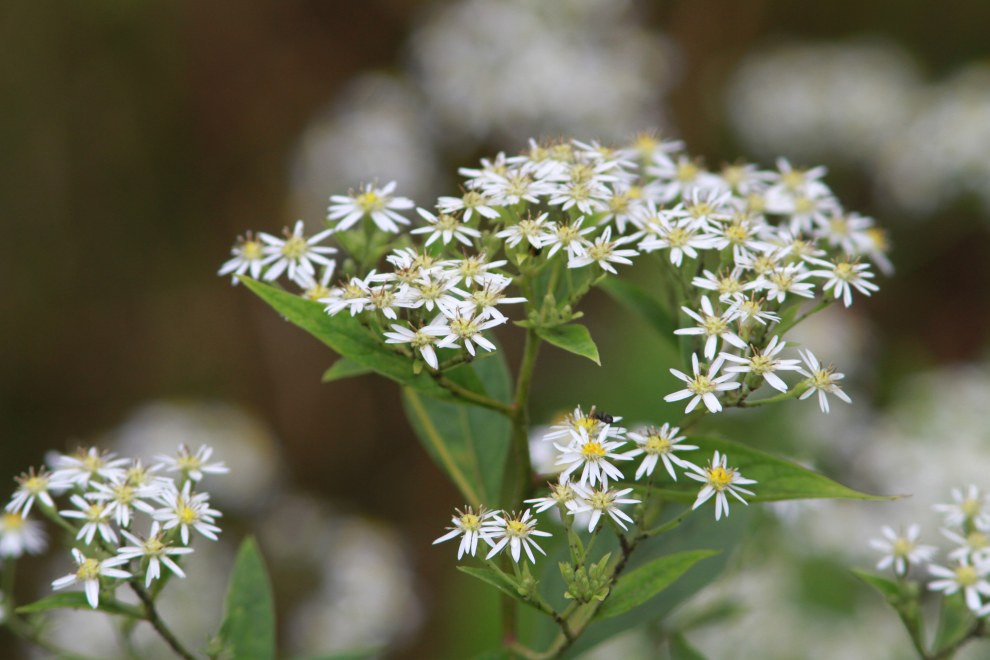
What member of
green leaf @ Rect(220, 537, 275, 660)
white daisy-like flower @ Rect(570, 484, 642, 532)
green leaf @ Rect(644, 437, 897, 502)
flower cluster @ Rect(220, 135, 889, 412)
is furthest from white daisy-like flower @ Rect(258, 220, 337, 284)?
green leaf @ Rect(644, 437, 897, 502)

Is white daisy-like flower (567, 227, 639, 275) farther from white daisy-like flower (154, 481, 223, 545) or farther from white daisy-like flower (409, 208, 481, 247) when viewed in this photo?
white daisy-like flower (154, 481, 223, 545)

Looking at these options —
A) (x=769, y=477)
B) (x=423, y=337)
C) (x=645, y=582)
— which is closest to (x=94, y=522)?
(x=423, y=337)

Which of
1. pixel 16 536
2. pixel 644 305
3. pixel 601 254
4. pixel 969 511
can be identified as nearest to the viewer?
pixel 601 254

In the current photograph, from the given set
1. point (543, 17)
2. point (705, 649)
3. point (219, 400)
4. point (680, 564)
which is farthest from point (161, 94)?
point (680, 564)

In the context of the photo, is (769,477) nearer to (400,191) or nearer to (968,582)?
(968,582)

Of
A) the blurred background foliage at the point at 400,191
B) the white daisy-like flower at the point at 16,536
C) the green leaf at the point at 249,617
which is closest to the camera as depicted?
the green leaf at the point at 249,617

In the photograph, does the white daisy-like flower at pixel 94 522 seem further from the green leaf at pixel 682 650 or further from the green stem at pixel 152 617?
the green leaf at pixel 682 650

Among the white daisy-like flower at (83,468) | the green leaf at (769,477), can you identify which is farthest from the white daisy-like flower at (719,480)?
the white daisy-like flower at (83,468)
